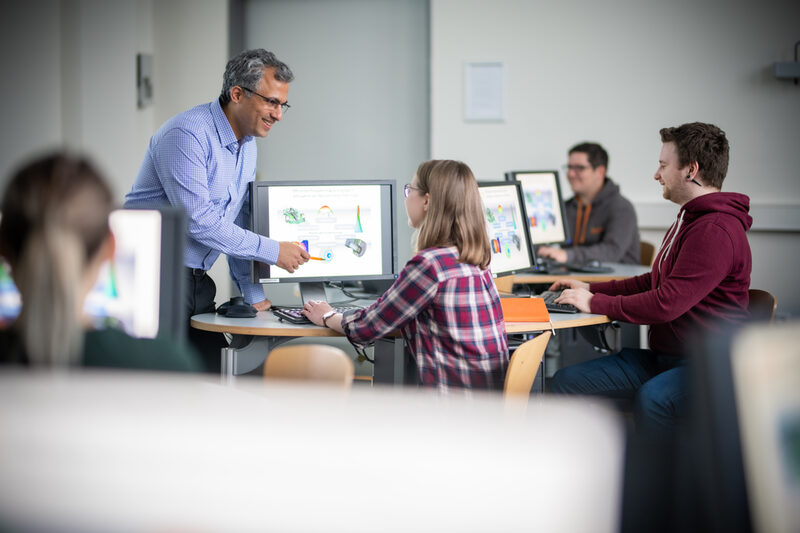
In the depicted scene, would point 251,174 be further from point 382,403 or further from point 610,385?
point 382,403

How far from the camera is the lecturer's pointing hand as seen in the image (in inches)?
95.0

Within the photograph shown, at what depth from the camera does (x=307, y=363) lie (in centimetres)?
146

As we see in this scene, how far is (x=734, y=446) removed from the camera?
0.52 m

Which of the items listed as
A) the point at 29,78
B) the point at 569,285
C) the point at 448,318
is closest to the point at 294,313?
the point at 448,318

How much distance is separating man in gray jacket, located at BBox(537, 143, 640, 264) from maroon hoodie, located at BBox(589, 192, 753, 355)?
149 cm

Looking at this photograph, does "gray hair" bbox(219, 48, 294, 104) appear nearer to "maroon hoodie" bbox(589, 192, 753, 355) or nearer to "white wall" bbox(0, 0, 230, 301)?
"white wall" bbox(0, 0, 230, 301)

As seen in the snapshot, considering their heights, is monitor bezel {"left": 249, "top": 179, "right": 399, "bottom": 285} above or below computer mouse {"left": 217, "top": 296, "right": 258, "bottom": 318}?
above

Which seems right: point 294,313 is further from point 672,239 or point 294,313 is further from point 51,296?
point 51,296

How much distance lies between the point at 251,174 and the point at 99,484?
7.65ft

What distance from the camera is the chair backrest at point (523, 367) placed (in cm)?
173

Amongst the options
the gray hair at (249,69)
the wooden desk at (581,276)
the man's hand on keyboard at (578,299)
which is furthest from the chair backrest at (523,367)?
the wooden desk at (581,276)

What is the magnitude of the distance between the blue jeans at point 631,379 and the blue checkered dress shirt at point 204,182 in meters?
1.08

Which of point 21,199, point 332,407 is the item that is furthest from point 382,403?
point 21,199

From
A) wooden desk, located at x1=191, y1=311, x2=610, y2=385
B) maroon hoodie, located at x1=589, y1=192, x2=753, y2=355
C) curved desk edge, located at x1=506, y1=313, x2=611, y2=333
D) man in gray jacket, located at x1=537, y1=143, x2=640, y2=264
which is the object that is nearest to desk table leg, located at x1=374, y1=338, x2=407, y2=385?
wooden desk, located at x1=191, y1=311, x2=610, y2=385
